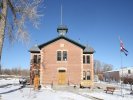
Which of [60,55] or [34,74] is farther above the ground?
[60,55]

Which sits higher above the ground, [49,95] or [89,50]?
[89,50]

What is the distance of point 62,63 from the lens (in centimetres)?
3978

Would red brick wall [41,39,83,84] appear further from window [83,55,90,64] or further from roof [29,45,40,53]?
roof [29,45,40,53]

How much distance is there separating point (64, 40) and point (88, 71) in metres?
7.16

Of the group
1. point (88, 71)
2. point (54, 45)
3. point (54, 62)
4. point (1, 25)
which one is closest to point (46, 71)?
point (54, 62)

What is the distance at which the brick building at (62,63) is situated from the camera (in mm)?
39406

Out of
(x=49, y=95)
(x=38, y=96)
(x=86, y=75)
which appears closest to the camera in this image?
(x=38, y=96)

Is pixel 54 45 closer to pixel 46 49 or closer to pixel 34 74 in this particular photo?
pixel 46 49

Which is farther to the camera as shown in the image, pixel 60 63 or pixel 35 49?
pixel 35 49

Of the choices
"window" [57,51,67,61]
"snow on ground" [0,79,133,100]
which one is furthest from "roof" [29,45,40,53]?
"snow on ground" [0,79,133,100]

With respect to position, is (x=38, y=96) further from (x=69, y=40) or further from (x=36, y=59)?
(x=36, y=59)

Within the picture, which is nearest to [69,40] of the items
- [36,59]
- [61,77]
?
[61,77]

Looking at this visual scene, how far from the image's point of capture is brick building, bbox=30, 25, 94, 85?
39.4 m

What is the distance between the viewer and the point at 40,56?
42062mm
